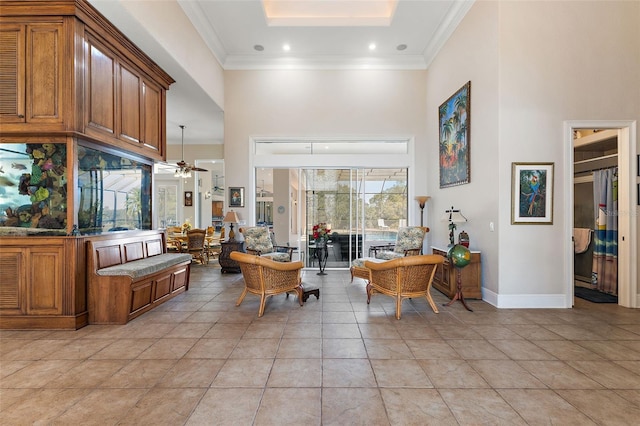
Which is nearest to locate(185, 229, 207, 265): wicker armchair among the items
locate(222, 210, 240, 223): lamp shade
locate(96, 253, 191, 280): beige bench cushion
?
locate(222, 210, 240, 223): lamp shade

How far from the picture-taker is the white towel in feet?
18.0

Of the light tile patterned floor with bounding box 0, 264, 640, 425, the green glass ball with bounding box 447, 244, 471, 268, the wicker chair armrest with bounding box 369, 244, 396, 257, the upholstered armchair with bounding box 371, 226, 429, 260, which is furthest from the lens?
the wicker chair armrest with bounding box 369, 244, 396, 257

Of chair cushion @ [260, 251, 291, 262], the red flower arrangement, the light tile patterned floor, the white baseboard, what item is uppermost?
the red flower arrangement

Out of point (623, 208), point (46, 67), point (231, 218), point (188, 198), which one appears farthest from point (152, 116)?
point (623, 208)

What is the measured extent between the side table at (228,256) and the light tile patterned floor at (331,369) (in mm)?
2686

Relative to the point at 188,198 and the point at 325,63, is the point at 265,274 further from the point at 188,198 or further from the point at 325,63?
the point at 188,198

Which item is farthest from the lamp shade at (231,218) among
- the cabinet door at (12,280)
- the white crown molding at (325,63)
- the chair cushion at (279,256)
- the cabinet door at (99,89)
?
the cabinet door at (12,280)

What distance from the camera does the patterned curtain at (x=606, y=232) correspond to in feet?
15.7

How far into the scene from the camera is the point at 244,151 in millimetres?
6883

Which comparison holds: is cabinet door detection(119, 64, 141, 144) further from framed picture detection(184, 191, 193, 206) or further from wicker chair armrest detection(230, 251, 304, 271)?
framed picture detection(184, 191, 193, 206)

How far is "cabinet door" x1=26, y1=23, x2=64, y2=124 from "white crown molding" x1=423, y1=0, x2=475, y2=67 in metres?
5.77

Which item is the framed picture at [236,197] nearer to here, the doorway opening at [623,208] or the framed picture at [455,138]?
the framed picture at [455,138]

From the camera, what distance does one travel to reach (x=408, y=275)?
13.0 feet

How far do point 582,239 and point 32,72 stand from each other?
8796 millimetres
